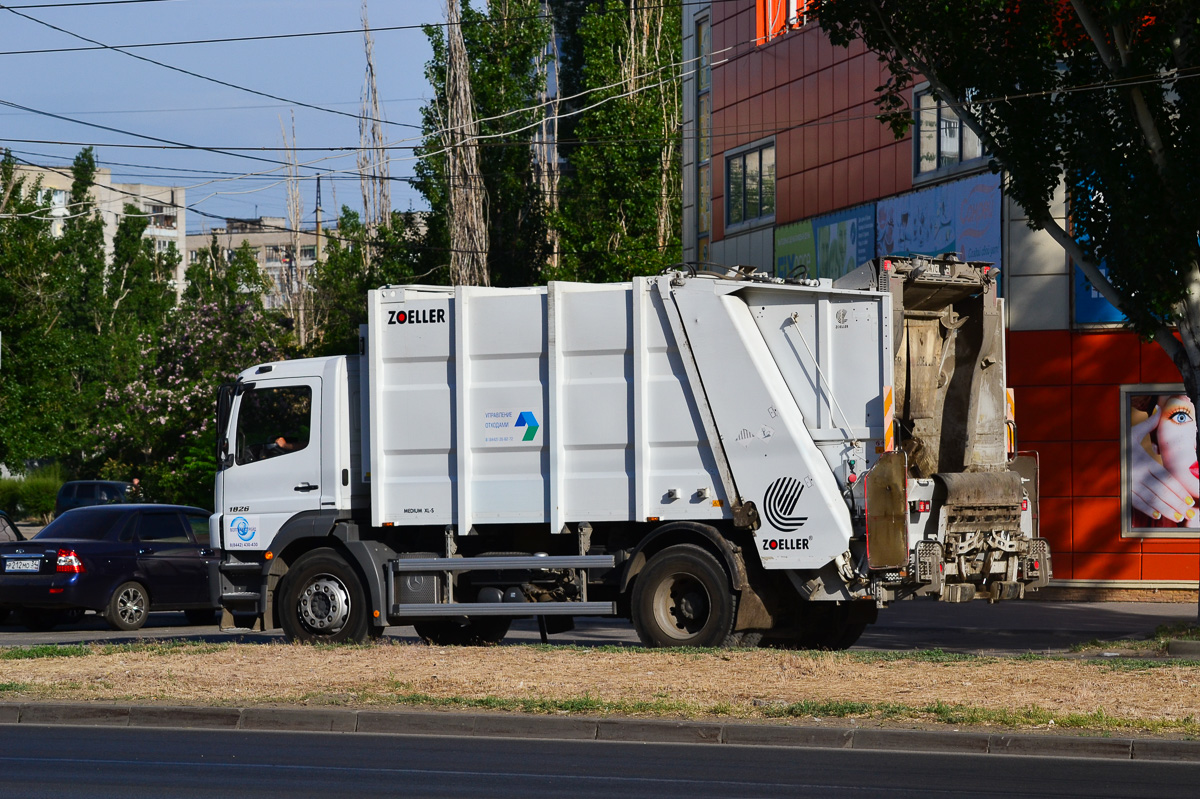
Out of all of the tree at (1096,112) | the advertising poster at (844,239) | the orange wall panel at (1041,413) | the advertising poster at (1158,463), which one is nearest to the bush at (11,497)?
the advertising poster at (844,239)


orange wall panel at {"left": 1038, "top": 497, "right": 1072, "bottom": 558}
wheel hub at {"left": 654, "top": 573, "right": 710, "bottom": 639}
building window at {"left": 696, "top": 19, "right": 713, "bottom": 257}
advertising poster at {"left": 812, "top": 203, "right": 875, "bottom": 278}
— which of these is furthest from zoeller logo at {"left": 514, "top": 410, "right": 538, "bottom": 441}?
building window at {"left": 696, "top": 19, "right": 713, "bottom": 257}

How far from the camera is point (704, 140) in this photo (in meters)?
30.8

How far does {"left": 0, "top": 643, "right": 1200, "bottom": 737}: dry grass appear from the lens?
968cm

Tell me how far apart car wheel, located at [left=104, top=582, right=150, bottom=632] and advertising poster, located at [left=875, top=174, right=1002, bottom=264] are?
10948mm

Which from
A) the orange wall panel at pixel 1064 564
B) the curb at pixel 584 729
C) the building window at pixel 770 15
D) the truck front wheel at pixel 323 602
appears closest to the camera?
the curb at pixel 584 729

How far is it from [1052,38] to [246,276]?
137 feet

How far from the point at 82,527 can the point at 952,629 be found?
10447mm

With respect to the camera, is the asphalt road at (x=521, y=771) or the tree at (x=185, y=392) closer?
the asphalt road at (x=521, y=771)

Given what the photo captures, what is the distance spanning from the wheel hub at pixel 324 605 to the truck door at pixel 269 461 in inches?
27.5

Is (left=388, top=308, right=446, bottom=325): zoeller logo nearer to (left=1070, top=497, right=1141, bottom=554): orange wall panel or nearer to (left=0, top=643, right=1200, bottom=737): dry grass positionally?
(left=0, top=643, right=1200, bottom=737): dry grass

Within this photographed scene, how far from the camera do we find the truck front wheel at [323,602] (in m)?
14.3

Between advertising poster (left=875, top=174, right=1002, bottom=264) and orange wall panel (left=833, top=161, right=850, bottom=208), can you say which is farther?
orange wall panel (left=833, top=161, right=850, bottom=208)

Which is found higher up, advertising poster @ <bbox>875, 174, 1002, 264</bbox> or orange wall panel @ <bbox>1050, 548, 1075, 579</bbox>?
advertising poster @ <bbox>875, 174, 1002, 264</bbox>

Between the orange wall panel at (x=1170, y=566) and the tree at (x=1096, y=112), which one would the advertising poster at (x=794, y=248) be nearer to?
the orange wall panel at (x=1170, y=566)
